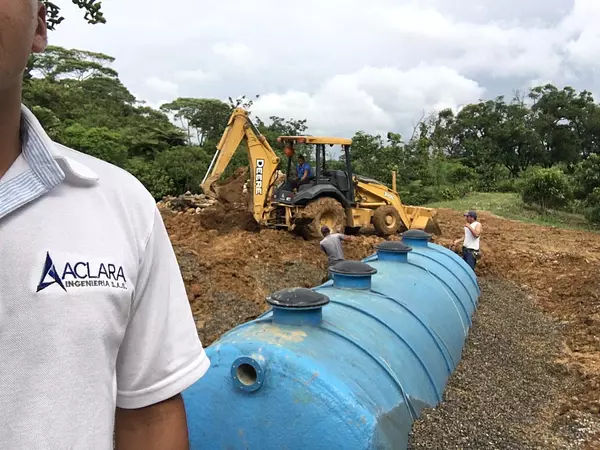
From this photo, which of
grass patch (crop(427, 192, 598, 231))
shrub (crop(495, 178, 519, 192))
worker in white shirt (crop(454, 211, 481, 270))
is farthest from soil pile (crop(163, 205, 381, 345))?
shrub (crop(495, 178, 519, 192))

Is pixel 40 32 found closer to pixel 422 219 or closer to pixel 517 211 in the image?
pixel 422 219

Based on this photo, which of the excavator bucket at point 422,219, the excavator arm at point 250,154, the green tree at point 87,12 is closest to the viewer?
the green tree at point 87,12

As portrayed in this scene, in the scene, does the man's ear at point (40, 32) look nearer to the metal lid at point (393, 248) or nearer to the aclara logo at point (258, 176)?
the metal lid at point (393, 248)

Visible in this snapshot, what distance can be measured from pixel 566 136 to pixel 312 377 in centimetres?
3799

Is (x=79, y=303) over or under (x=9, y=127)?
under

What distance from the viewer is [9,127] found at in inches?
43.8

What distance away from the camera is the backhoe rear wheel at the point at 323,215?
456 inches

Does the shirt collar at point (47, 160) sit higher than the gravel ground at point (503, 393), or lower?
higher

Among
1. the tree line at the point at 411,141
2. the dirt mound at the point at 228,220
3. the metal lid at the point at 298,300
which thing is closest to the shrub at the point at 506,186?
the tree line at the point at 411,141

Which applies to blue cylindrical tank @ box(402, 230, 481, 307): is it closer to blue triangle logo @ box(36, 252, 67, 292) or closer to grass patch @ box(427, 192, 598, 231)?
blue triangle logo @ box(36, 252, 67, 292)

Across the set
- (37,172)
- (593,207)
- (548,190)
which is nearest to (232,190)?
(593,207)

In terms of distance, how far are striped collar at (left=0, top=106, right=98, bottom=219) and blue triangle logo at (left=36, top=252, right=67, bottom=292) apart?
12 cm

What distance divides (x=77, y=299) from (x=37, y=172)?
26 cm

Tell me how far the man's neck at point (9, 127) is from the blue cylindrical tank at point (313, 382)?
2.09m
